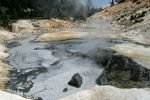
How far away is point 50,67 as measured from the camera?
33156mm

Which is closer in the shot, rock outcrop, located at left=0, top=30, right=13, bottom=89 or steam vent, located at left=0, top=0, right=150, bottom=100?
steam vent, located at left=0, top=0, right=150, bottom=100

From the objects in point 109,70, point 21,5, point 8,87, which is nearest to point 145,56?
point 109,70

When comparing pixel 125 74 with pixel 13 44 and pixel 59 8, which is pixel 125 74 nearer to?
pixel 13 44

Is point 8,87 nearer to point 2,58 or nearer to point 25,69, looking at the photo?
point 25,69

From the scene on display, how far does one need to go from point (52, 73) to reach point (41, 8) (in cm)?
3397

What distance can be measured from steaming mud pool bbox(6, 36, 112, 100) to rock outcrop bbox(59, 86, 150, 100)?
10.5ft

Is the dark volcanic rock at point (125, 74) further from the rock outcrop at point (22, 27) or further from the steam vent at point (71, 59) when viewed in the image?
the rock outcrop at point (22, 27)

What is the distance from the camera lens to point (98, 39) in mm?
40062

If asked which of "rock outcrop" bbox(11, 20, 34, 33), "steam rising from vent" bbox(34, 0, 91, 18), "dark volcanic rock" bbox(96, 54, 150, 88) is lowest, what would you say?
"dark volcanic rock" bbox(96, 54, 150, 88)

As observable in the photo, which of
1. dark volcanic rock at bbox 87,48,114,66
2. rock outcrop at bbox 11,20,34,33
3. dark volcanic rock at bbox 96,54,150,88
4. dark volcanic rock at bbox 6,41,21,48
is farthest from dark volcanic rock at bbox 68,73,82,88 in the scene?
rock outcrop at bbox 11,20,34,33

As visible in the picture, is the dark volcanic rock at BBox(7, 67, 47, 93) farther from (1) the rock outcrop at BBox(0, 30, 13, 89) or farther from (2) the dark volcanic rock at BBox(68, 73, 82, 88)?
(2) the dark volcanic rock at BBox(68, 73, 82, 88)

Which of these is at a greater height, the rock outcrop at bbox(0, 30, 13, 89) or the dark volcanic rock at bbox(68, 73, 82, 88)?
the rock outcrop at bbox(0, 30, 13, 89)

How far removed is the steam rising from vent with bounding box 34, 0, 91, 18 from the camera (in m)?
63.0

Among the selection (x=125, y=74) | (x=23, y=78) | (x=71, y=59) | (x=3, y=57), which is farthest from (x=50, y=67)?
(x=125, y=74)
